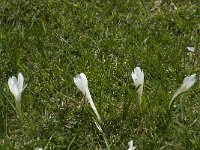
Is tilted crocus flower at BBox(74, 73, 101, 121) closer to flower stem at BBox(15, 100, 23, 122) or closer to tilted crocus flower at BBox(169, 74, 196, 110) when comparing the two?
flower stem at BBox(15, 100, 23, 122)

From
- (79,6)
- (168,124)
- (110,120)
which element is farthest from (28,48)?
(168,124)

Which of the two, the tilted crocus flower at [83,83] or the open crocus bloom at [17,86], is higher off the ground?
the open crocus bloom at [17,86]

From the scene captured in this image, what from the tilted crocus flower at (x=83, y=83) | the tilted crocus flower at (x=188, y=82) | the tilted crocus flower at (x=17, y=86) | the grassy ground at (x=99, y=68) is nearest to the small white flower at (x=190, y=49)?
the grassy ground at (x=99, y=68)

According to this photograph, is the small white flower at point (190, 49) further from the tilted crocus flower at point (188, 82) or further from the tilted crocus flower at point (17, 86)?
the tilted crocus flower at point (17, 86)

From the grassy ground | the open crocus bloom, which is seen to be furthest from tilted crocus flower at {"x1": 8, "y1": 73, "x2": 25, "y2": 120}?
the grassy ground

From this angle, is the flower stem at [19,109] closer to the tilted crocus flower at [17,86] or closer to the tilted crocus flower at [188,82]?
the tilted crocus flower at [17,86]

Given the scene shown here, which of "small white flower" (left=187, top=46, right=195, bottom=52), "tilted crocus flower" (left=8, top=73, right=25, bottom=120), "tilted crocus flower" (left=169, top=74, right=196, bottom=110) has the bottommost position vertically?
"tilted crocus flower" (left=169, top=74, right=196, bottom=110)

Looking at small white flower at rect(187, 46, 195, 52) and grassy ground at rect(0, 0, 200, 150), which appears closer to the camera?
grassy ground at rect(0, 0, 200, 150)

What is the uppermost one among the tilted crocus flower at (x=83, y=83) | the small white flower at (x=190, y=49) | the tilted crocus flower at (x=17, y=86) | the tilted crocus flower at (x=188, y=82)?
the tilted crocus flower at (x=17, y=86)

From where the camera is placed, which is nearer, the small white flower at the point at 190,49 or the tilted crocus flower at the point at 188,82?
the tilted crocus flower at the point at 188,82
